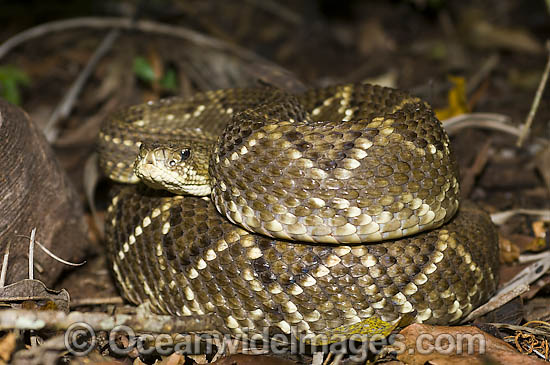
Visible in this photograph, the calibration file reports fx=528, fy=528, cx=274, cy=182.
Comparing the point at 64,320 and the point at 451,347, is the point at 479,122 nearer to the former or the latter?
the point at 451,347

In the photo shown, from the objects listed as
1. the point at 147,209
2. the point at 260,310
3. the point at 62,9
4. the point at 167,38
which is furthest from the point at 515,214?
the point at 62,9

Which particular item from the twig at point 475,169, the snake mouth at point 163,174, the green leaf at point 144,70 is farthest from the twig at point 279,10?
the snake mouth at point 163,174

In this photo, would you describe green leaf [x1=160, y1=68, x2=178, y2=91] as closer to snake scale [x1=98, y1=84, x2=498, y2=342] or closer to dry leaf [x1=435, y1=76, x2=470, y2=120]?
snake scale [x1=98, y1=84, x2=498, y2=342]

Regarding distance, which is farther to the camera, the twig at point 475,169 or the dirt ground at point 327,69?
the twig at point 475,169

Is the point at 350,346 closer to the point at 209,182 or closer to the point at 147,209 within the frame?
the point at 209,182

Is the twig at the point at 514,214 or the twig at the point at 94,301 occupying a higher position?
the twig at the point at 514,214

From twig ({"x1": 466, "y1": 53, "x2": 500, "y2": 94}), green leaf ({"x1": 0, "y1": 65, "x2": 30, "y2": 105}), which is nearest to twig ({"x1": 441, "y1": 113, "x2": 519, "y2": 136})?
twig ({"x1": 466, "y1": 53, "x2": 500, "y2": 94})

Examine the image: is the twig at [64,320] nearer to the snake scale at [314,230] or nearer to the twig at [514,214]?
the snake scale at [314,230]
